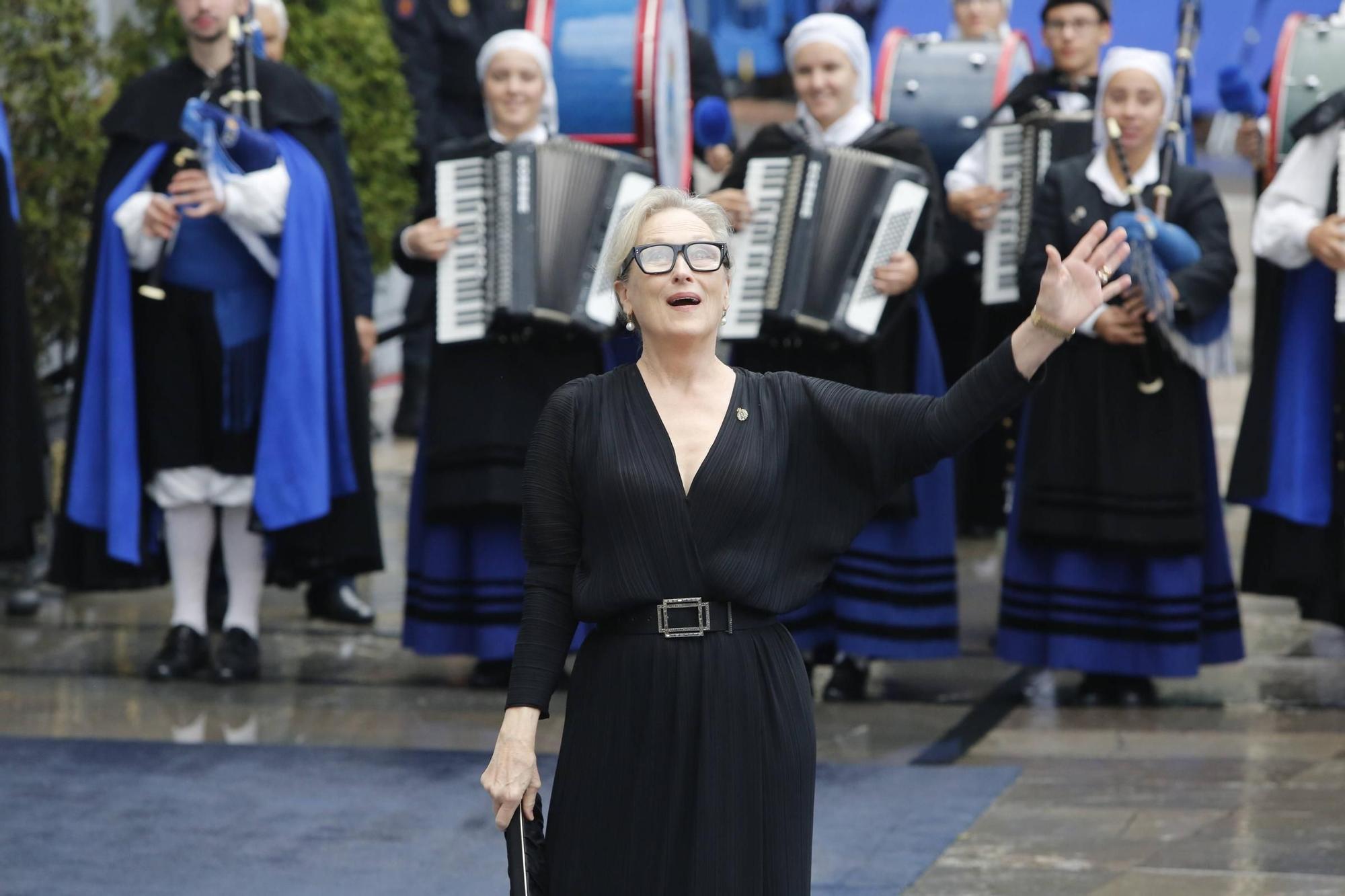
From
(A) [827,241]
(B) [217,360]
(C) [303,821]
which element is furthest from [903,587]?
(B) [217,360]

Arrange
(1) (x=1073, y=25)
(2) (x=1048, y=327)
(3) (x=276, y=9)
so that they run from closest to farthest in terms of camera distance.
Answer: (2) (x=1048, y=327)
(1) (x=1073, y=25)
(3) (x=276, y=9)

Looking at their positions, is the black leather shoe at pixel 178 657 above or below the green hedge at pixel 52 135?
A: below

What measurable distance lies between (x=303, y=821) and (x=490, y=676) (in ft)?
5.23

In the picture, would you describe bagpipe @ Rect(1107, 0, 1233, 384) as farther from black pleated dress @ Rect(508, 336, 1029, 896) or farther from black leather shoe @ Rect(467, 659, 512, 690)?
black pleated dress @ Rect(508, 336, 1029, 896)

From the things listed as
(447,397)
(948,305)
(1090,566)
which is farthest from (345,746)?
(948,305)

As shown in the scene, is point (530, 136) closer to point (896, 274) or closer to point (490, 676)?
point (896, 274)

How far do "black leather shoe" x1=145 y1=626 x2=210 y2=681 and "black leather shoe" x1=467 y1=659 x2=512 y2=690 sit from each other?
87 cm

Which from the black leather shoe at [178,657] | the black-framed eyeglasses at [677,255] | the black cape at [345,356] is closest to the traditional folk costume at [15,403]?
the black cape at [345,356]

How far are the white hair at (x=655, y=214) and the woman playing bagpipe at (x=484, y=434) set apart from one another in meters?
2.96

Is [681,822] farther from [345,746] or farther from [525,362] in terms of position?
[525,362]

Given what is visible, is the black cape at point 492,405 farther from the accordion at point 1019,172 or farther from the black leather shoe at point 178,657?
the accordion at point 1019,172

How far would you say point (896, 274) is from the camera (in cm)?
619

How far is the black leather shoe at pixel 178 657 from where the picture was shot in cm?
668

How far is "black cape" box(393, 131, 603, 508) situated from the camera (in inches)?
253
